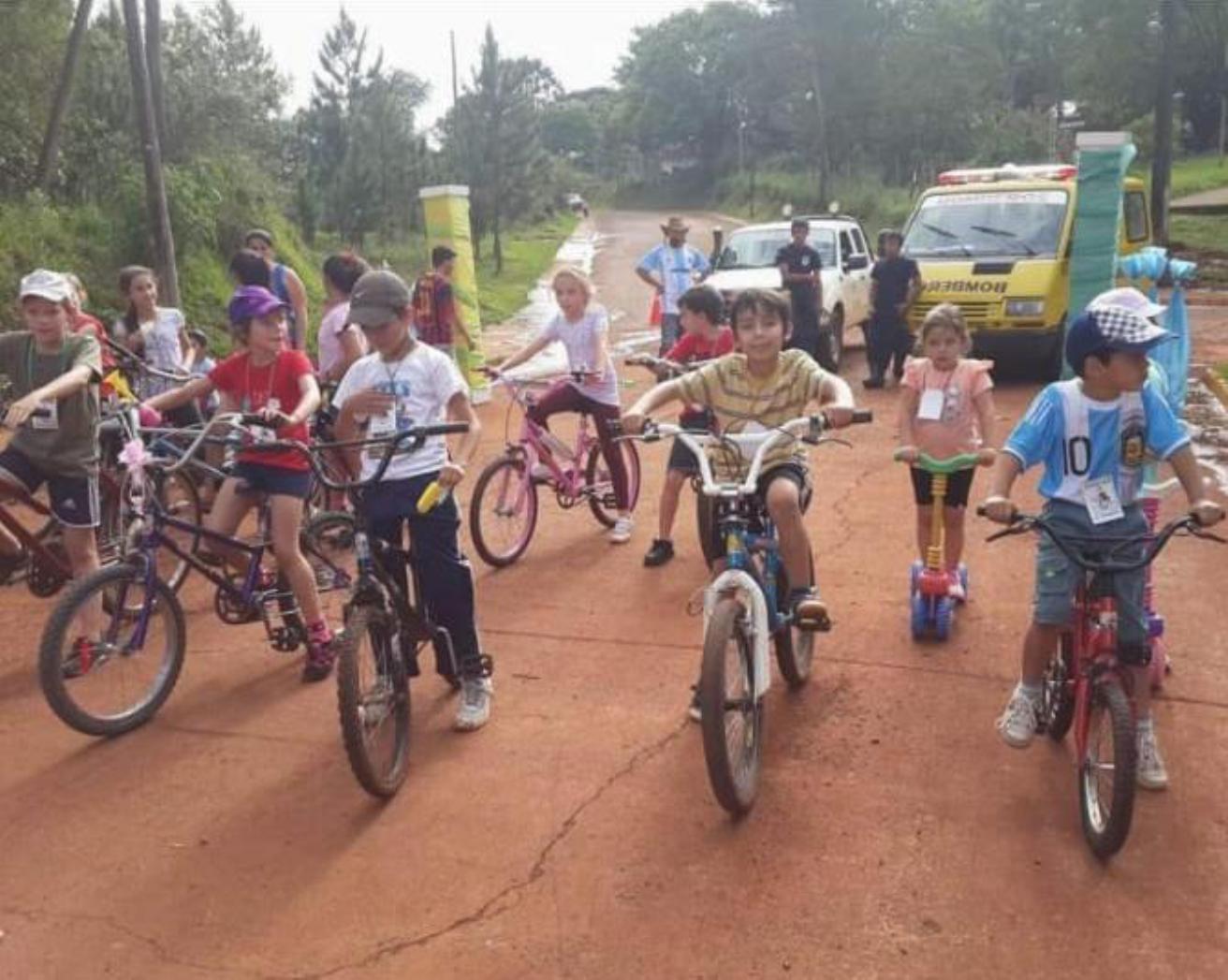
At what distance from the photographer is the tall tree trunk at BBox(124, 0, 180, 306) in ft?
36.9

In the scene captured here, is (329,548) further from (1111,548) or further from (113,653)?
(1111,548)

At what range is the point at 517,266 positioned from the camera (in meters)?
33.6

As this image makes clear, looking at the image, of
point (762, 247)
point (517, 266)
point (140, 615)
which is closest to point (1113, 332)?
point (140, 615)

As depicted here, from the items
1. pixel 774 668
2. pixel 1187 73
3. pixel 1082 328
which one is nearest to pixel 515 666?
pixel 774 668

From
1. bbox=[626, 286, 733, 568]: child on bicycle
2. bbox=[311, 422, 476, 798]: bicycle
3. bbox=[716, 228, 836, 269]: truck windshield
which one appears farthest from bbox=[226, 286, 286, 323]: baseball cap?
bbox=[716, 228, 836, 269]: truck windshield

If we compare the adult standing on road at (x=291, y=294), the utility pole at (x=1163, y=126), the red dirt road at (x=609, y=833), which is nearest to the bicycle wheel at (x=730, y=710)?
the red dirt road at (x=609, y=833)

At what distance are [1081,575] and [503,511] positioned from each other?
384 centimetres

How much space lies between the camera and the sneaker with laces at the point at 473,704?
15.6 ft

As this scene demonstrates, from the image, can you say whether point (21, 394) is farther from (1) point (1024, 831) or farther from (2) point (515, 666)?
(1) point (1024, 831)

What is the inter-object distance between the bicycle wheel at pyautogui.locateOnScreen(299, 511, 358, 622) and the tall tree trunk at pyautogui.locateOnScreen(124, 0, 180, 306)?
23.4 feet

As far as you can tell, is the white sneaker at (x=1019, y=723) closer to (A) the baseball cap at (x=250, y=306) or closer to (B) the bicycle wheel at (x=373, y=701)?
(B) the bicycle wheel at (x=373, y=701)

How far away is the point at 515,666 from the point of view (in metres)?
5.42

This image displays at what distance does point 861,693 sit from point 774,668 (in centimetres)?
47

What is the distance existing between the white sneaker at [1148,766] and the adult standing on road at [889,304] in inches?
331
